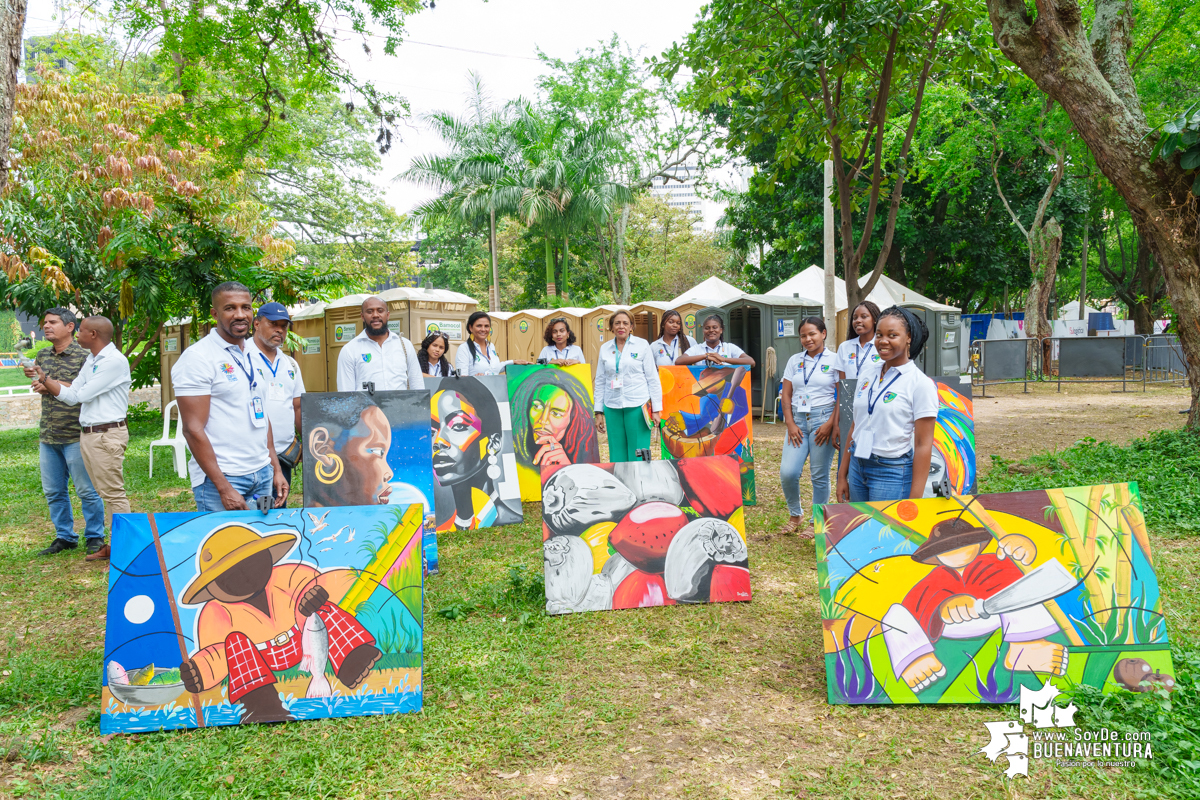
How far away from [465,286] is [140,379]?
90.0 feet

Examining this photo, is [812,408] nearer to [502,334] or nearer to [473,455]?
[473,455]

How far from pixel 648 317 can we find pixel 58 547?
1535 cm

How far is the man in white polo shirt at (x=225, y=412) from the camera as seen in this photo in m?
3.67

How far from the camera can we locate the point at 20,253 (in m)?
13.0

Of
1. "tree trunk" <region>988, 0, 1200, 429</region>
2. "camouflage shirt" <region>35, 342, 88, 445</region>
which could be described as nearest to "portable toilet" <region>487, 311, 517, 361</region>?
"camouflage shirt" <region>35, 342, 88, 445</region>

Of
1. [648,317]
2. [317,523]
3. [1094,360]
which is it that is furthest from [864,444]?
[1094,360]

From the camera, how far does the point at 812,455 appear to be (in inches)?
238

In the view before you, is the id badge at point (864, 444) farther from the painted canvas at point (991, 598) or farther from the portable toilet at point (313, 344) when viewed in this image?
the portable toilet at point (313, 344)

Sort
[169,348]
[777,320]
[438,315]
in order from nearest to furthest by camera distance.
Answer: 1. [777,320]
2. [438,315]
3. [169,348]

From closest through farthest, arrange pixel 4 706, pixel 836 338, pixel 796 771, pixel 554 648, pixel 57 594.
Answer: pixel 796 771, pixel 4 706, pixel 554 648, pixel 57 594, pixel 836 338

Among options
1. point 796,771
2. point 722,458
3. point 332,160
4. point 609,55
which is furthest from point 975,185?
point 796,771

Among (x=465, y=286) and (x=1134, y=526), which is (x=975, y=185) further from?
(x=465, y=286)

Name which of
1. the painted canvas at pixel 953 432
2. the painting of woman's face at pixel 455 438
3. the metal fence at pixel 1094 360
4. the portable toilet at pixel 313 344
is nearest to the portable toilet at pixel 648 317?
the portable toilet at pixel 313 344

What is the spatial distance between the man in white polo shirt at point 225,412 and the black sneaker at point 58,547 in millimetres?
3669
